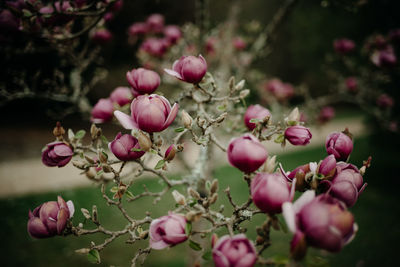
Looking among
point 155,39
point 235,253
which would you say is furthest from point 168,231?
point 155,39

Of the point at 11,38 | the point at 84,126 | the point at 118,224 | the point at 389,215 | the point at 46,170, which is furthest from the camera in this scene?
the point at 84,126

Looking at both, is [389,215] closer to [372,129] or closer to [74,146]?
[372,129]

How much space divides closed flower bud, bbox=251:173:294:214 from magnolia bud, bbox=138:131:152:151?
1.04 ft

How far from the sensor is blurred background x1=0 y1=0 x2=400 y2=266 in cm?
289

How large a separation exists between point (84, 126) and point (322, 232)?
797cm

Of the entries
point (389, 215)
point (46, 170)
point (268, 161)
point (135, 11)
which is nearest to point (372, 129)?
point (389, 215)

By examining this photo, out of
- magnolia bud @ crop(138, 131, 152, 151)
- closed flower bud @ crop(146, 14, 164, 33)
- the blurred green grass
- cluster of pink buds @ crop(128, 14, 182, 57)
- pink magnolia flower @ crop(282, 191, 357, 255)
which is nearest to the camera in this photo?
pink magnolia flower @ crop(282, 191, 357, 255)

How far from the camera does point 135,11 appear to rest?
573 centimetres

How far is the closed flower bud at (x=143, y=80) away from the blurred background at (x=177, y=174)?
59 cm


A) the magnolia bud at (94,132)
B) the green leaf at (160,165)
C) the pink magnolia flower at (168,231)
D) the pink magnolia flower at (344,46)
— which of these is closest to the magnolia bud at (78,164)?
the magnolia bud at (94,132)

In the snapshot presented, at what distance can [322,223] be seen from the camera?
1.72ft

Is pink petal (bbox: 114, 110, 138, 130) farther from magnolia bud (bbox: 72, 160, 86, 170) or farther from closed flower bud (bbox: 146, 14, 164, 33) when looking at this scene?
closed flower bud (bbox: 146, 14, 164, 33)

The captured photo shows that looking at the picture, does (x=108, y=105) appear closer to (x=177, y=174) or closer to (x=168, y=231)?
(x=168, y=231)

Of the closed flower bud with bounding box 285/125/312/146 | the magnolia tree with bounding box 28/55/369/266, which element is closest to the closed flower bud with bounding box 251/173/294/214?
the magnolia tree with bounding box 28/55/369/266
